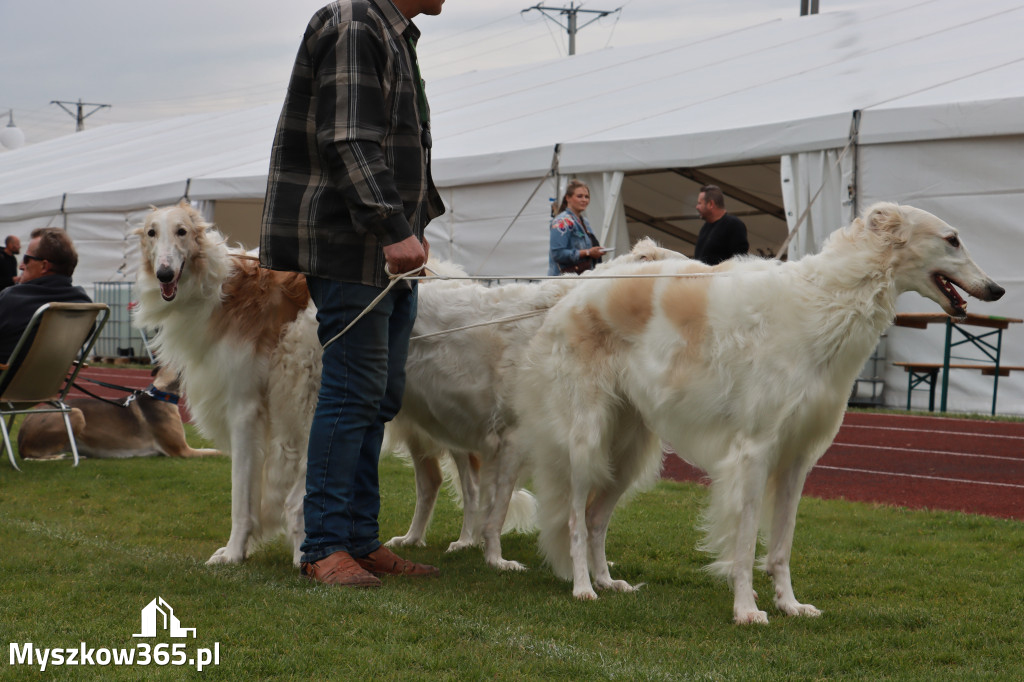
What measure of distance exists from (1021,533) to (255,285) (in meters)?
4.18

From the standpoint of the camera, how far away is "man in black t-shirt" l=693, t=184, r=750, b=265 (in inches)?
394

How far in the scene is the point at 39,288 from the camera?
303 inches

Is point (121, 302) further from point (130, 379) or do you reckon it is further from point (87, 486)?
point (87, 486)

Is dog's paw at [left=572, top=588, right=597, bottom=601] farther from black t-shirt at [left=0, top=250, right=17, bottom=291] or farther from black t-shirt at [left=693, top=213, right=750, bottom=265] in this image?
black t-shirt at [left=0, top=250, right=17, bottom=291]

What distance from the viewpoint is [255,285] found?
475cm

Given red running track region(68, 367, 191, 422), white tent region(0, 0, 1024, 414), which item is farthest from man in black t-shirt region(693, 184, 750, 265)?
red running track region(68, 367, 191, 422)

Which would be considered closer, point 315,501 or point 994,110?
point 315,501

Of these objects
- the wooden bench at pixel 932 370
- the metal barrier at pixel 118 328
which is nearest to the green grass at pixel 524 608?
the wooden bench at pixel 932 370

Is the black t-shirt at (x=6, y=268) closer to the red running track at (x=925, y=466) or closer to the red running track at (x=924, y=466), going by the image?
the red running track at (x=924, y=466)

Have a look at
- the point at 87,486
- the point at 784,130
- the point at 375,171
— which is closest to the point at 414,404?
the point at 375,171

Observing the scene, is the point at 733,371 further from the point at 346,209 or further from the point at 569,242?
the point at 569,242

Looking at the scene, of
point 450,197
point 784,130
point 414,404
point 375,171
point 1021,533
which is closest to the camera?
point 375,171

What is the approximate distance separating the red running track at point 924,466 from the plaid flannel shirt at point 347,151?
14.0 feet

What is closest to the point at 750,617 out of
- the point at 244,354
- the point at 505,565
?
the point at 505,565
